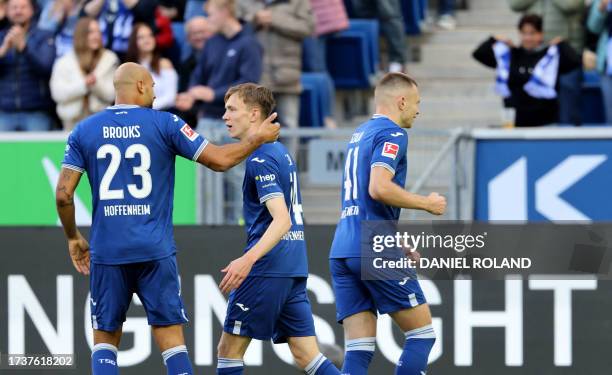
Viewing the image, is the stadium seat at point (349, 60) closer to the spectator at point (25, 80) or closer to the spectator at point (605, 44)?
the spectator at point (605, 44)

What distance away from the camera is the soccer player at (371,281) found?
8.66 metres

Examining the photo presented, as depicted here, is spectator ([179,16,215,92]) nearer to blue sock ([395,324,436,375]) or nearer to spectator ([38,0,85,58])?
spectator ([38,0,85,58])

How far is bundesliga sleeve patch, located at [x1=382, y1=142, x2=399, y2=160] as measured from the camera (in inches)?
333

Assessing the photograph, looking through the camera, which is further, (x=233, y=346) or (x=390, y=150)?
(x=233, y=346)

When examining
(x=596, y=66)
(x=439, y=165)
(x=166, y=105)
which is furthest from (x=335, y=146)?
(x=596, y=66)

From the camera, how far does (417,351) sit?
872 cm

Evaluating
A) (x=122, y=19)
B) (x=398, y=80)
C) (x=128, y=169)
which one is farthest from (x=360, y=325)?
(x=122, y=19)

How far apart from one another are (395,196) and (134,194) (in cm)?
146

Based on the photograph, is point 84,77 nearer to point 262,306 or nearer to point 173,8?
point 173,8

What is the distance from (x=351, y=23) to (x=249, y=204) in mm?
7388

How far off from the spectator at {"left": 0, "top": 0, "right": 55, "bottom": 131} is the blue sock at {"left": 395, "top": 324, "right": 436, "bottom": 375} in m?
6.08

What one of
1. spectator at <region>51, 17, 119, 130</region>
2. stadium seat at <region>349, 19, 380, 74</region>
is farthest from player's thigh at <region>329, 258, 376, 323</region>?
stadium seat at <region>349, 19, 380, 74</region>

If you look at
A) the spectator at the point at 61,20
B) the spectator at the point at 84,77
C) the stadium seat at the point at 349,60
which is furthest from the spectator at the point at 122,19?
the stadium seat at the point at 349,60

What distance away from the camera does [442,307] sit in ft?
34.2
